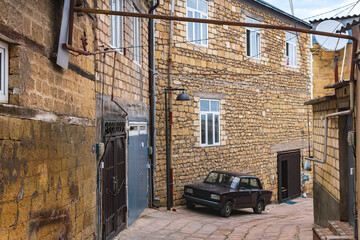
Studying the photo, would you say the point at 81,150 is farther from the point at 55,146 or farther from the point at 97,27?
the point at 97,27

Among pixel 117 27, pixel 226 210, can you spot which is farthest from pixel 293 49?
pixel 117 27

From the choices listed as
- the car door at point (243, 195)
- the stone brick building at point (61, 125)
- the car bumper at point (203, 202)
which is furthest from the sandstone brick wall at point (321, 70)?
the stone brick building at point (61, 125)

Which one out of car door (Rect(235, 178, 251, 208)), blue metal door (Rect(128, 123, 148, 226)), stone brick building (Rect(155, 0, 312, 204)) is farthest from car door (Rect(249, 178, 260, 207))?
blue metal door (Rect(128, 123, 148, 226))

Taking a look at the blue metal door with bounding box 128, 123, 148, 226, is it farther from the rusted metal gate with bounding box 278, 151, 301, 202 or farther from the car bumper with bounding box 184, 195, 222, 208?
the rusted metal gate with bounding box 278, 151, 301, 202

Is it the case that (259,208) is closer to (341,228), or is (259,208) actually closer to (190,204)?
(190,204)

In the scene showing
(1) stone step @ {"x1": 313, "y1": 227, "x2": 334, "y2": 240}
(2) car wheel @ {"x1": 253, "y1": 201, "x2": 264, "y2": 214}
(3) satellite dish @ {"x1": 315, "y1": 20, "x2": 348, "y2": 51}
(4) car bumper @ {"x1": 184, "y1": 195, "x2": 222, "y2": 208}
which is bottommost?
(2) car wheel @ {"x1": 253, "y1": 201, "x2": 264, "y2": 214}

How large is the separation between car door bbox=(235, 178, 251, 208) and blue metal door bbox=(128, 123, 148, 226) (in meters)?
2.83

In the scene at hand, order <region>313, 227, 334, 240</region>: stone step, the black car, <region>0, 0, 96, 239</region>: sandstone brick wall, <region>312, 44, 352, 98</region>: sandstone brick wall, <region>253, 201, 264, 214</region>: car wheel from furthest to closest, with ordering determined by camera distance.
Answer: <region>312, 44, 352, 98</region>: sandstone brick wall
<region>253, 201, 264, 214</region>: car wheel
the black car
<region>313, 227, 334, 240</region>: stone step
<region>0, 0, 96, 239</region>: sandstone brick wall

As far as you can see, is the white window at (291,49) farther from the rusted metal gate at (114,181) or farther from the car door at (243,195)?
the rusted metal gate at (114,181)

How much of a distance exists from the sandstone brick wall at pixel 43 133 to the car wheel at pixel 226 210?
18.3ft

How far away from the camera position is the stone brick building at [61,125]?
3842mm

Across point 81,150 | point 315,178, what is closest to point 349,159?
point 315,178

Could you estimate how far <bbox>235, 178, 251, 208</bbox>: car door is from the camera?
11.7m

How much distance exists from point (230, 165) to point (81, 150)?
30.2ft
